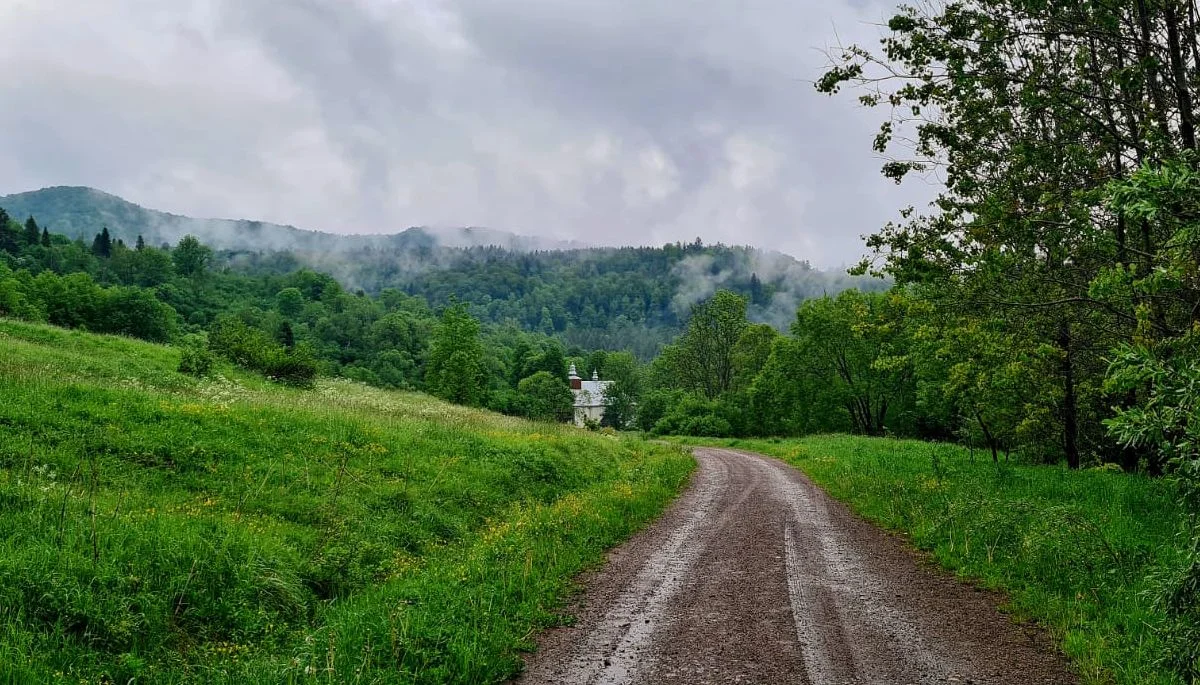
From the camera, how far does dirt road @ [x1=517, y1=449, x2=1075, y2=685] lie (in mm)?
6047

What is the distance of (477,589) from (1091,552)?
8854 millimetres

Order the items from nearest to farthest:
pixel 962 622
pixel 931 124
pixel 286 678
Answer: pixel 286 678
pixel 962 622
pixel 931 124

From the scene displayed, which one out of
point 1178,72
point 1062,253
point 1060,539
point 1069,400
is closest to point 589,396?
point 1069,400

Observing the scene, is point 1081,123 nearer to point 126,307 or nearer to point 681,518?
point 681,518

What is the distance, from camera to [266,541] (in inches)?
333

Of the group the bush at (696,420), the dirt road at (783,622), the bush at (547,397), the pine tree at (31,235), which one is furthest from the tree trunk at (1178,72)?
the pine tree at (31,235)

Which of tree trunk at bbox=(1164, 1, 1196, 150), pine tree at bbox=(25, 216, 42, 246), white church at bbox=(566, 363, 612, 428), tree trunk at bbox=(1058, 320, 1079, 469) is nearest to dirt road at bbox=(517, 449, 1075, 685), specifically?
tree trunk at bbox=(1164, 1, 1196, 150)

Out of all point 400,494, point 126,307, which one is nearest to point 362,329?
point 126,307

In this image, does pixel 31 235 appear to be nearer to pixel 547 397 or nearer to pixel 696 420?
pixel 547 397

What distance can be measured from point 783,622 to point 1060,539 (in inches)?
218

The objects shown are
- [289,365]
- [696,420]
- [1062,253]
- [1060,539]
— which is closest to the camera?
[1060,539]

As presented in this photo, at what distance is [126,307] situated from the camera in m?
74.5

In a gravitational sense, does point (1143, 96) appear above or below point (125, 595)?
above

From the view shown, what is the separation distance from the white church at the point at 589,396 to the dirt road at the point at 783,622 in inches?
3899
